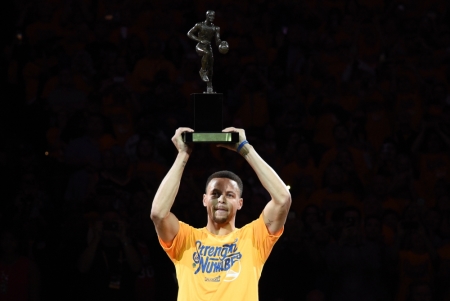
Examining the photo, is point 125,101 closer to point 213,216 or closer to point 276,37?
point 276,37

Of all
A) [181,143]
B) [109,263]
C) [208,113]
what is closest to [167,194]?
[181,143]

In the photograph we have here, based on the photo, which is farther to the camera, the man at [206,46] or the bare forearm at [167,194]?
the man at [206,46]

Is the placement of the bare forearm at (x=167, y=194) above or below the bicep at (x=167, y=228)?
above

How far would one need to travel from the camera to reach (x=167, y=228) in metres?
4.79

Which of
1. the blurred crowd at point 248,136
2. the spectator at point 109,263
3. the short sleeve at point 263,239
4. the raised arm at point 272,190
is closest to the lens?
the raised arm at point 272,190

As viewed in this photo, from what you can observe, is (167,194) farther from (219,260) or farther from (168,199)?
(219,260)

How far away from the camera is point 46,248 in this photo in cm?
734

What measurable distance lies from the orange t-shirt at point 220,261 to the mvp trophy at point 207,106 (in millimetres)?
578

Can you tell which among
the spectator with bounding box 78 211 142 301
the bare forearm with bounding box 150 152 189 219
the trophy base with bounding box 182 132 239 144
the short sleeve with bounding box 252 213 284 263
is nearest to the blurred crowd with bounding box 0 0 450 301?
the spectator with bounding box 78 211 142 301

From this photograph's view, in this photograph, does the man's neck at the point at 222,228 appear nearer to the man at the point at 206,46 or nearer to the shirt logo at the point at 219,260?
the shirt logo at the point at 219,260

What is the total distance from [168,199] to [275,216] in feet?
2.13

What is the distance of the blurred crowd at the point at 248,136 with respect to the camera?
7234 mm

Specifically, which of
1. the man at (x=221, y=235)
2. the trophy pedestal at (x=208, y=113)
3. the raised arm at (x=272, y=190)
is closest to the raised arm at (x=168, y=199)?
the man at (x=221, y=235)

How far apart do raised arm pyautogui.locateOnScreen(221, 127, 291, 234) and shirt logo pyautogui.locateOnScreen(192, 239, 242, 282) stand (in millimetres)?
271
